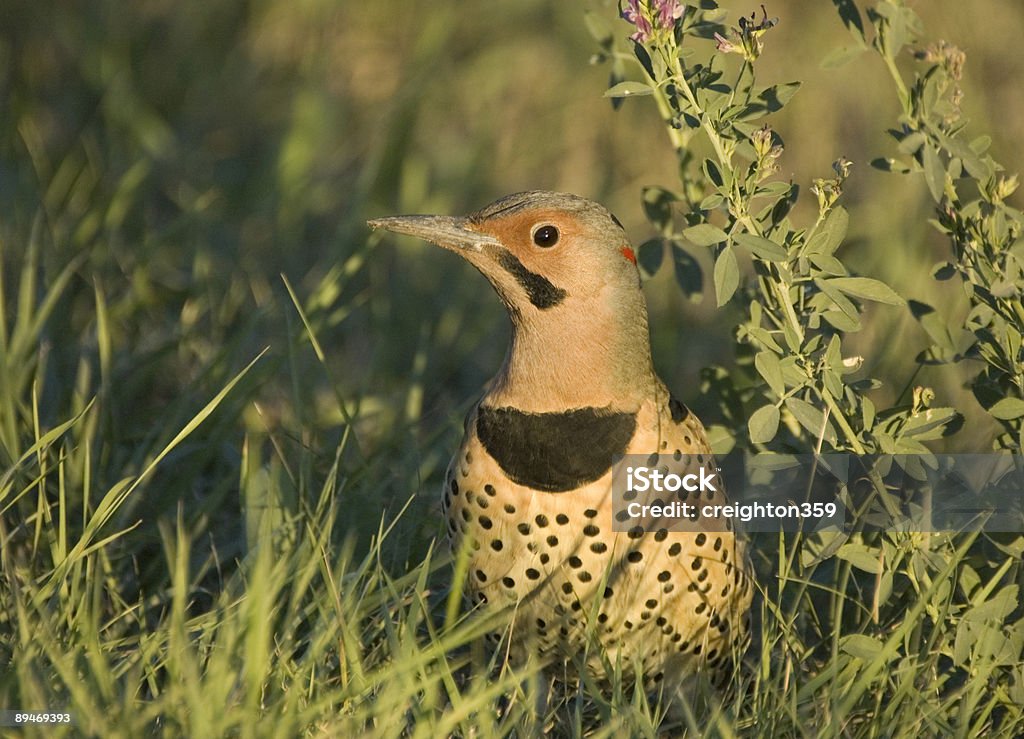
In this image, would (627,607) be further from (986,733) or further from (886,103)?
(886,103)

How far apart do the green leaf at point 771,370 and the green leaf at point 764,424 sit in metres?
0.05

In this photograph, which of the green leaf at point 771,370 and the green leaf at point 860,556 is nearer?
the green leaf at point 771,370

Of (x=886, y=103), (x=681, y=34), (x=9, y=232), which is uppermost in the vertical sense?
(x=681, y=34)

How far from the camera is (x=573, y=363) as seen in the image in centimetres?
332

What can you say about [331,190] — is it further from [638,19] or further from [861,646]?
[861,646]

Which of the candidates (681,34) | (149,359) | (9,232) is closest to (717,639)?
(681,34)

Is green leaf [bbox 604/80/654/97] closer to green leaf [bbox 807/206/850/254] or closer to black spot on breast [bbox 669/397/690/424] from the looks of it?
green leaf [bbox 807/206/850/254]

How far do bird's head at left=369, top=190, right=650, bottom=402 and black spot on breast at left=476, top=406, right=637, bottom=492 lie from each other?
7 cm

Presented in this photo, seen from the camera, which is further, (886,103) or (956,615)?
(886,103)

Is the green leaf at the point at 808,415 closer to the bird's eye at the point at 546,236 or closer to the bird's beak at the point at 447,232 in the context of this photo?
the bird's eye at the point at 546,236

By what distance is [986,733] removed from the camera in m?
3.30

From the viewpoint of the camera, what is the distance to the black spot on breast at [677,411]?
11.5ft

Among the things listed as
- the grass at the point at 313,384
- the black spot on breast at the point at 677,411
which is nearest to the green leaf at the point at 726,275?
the black spot on breast at the point at 677,411

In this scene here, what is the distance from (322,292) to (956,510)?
1.95 meters
